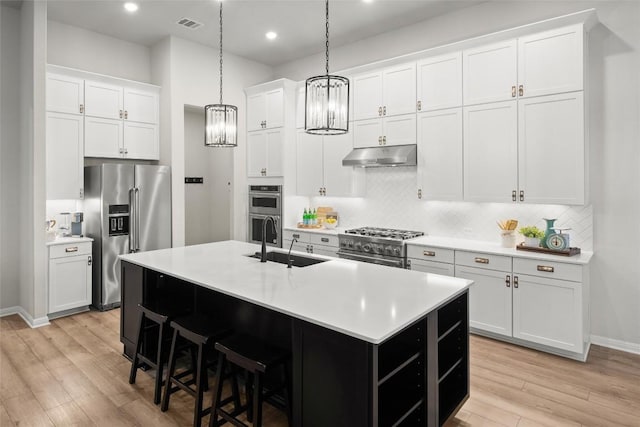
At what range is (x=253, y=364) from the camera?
2166mm

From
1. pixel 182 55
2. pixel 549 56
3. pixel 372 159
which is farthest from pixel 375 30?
pixel 182 55

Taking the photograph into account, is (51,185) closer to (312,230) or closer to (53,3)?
(53,3)

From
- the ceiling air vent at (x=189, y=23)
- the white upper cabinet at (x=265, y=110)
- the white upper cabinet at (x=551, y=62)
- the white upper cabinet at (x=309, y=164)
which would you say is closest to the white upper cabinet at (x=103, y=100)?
the ceiling air vent at (x=189, y=23)

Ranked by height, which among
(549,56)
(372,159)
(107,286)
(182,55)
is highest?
(182,55)

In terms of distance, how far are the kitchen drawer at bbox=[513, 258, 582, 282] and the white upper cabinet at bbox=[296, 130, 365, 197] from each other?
2.31m

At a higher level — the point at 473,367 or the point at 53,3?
the point at 53,3

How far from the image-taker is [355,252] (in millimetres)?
4844

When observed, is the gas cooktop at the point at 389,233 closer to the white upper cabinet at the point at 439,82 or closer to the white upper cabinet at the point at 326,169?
the white upper cabinet at the point at 326,169

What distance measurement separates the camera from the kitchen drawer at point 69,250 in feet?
14.7

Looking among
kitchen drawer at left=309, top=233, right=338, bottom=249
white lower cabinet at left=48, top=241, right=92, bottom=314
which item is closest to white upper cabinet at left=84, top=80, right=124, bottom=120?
white lower cabinet at left=48, top=241, right=92, bottom=314

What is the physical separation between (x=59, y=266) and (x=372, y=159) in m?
3.79

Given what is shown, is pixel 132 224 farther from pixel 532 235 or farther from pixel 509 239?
pixel 532 235

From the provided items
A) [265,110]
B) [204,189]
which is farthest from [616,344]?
[204,189]

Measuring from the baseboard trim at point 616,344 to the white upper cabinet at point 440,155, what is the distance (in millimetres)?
1847
